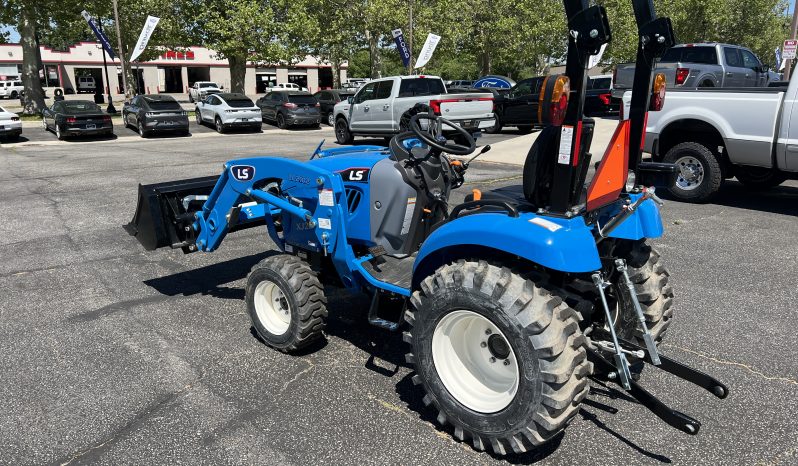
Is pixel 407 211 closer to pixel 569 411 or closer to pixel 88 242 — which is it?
pixel 569 411

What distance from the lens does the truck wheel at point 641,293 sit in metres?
3.52

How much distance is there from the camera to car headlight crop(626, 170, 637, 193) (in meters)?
3.29

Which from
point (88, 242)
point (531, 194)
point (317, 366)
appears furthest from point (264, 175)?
point (88, 242)

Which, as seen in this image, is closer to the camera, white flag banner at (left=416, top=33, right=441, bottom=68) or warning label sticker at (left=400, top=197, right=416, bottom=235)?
warning label sticker at (left=400, top=197, right=416, bottom=235)

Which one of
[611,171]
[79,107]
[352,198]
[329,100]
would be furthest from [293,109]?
[611,171]

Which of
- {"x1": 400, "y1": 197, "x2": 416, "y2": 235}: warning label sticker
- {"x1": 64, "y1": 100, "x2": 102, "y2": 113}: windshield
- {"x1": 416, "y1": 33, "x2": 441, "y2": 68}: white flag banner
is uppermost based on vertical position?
{"x1": 416, "y1": 33, "x2": 441, "y2": 68}: white flag banner

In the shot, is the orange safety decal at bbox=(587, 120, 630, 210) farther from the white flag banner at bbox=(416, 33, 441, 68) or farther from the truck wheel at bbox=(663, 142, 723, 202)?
the white flag banner at bbox=(416, 33, 441, 68)

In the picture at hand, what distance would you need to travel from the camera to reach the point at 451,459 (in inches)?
117

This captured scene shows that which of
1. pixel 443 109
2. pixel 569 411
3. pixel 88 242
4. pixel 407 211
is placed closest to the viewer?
pixel 569 411

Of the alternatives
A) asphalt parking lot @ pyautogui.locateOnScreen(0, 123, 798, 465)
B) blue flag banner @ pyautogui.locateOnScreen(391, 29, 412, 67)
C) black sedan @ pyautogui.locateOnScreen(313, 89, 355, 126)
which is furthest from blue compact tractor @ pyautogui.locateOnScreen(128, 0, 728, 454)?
blue flag banner @ pyautogui.locateOnScreen(391, 29, 412, 67)

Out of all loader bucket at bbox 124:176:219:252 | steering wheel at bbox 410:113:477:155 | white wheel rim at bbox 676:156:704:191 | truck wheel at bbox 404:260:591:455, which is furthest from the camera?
white wheel rim at bbox 676:156:704:191

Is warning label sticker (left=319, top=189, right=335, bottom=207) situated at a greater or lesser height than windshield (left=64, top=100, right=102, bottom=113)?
lesser

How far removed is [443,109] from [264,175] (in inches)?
488

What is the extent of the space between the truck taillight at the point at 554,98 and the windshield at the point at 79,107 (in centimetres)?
2193
